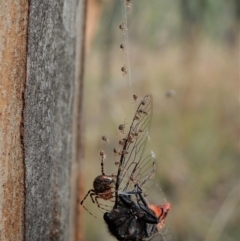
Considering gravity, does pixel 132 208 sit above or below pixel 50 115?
below

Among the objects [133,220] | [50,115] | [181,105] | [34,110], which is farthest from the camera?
[181,105]

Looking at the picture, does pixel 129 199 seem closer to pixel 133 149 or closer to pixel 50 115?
pixel 133 149

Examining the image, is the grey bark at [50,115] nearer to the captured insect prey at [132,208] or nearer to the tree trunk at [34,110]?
the tree trunk at [34,110]

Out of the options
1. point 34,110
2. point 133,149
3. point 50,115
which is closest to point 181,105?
point 133,149

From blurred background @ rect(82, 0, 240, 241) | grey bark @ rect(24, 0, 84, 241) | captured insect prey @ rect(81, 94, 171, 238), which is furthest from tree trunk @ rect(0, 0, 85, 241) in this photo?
blurred background @ rect(82, 0, 240, 241)

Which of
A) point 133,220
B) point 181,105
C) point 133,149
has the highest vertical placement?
point 181,105

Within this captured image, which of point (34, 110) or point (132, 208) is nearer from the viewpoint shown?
point (34, 110)

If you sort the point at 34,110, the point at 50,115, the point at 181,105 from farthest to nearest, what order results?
the point at 181,105 < the point at 50,115 < the point at 34,110
